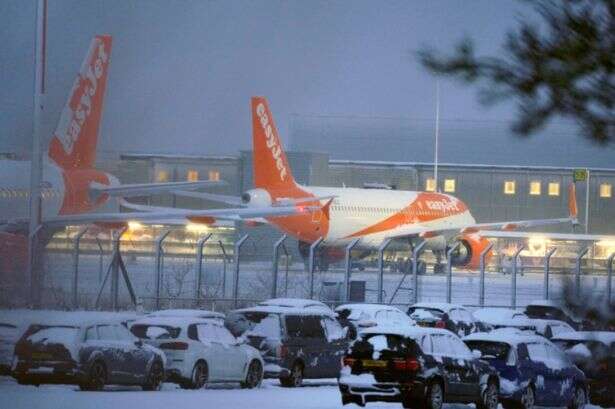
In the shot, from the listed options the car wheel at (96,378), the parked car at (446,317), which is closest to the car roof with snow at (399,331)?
the car wheel at (96,378)

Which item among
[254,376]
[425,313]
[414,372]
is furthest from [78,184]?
[414,372]

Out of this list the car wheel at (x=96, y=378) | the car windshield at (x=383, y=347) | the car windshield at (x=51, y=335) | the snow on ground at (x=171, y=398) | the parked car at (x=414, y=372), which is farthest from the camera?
the car wheel at (x=96, y=378)

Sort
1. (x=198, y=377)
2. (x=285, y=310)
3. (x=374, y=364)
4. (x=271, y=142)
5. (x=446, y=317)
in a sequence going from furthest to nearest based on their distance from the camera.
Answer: (x=271, y=142) → (x=446, y=317) → (x=285, y=310) → (x=198, y=377) → (x=374, y=364)

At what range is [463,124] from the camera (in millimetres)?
114000

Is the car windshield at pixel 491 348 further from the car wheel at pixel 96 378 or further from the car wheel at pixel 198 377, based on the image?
the car wheel at pixel 96 378

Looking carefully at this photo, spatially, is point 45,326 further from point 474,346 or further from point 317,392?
point 474,346

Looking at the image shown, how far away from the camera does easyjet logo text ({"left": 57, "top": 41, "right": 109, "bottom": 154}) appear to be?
60062 millimetres

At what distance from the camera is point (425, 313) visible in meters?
38.7

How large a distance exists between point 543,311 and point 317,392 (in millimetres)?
Answer: 14368

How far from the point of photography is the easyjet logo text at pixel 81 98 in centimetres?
6006

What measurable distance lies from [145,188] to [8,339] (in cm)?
2136

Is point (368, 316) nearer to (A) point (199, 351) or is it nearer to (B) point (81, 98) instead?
(A) point (199, 351)

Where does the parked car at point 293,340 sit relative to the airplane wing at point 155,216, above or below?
below

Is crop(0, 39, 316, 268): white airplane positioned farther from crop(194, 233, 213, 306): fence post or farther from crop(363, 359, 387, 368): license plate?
crop(363, 359, 387, 368): license plate
